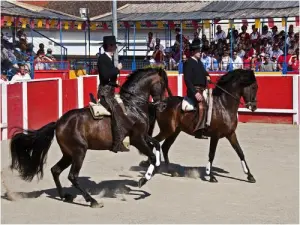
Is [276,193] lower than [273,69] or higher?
lower

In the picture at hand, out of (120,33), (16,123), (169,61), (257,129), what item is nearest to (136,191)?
(16,123)

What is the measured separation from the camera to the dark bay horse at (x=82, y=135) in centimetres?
797

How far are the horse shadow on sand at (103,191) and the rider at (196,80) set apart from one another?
1.28 meters

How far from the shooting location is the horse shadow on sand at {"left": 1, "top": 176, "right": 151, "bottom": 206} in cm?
832

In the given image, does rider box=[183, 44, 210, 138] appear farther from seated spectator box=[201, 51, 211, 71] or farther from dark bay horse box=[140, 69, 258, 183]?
seated spectator box=[201, 51, 211, 71]

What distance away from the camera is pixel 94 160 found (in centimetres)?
1122

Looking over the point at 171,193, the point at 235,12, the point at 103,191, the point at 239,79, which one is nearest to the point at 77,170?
the point at 103,191

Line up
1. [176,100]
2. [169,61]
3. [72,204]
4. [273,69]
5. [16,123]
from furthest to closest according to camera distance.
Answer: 1. [169,61]
2. [273,69]
3. [16,123]
4. [176,100]
5. [72,204]

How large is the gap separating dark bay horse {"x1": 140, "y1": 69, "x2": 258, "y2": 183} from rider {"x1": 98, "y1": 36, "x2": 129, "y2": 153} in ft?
4.18

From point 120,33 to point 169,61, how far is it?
10515mm

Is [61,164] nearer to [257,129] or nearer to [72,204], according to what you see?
[72,204]

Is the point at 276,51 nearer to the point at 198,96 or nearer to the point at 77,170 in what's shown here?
the point at 198,96

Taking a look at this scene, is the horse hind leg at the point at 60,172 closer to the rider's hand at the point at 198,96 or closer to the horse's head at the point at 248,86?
the rider's hand at the point at 198,96

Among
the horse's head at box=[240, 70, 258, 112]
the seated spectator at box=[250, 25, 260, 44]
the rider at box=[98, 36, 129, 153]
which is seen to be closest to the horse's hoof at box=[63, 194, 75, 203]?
the rider at box=[98, 36, 129, 153]
